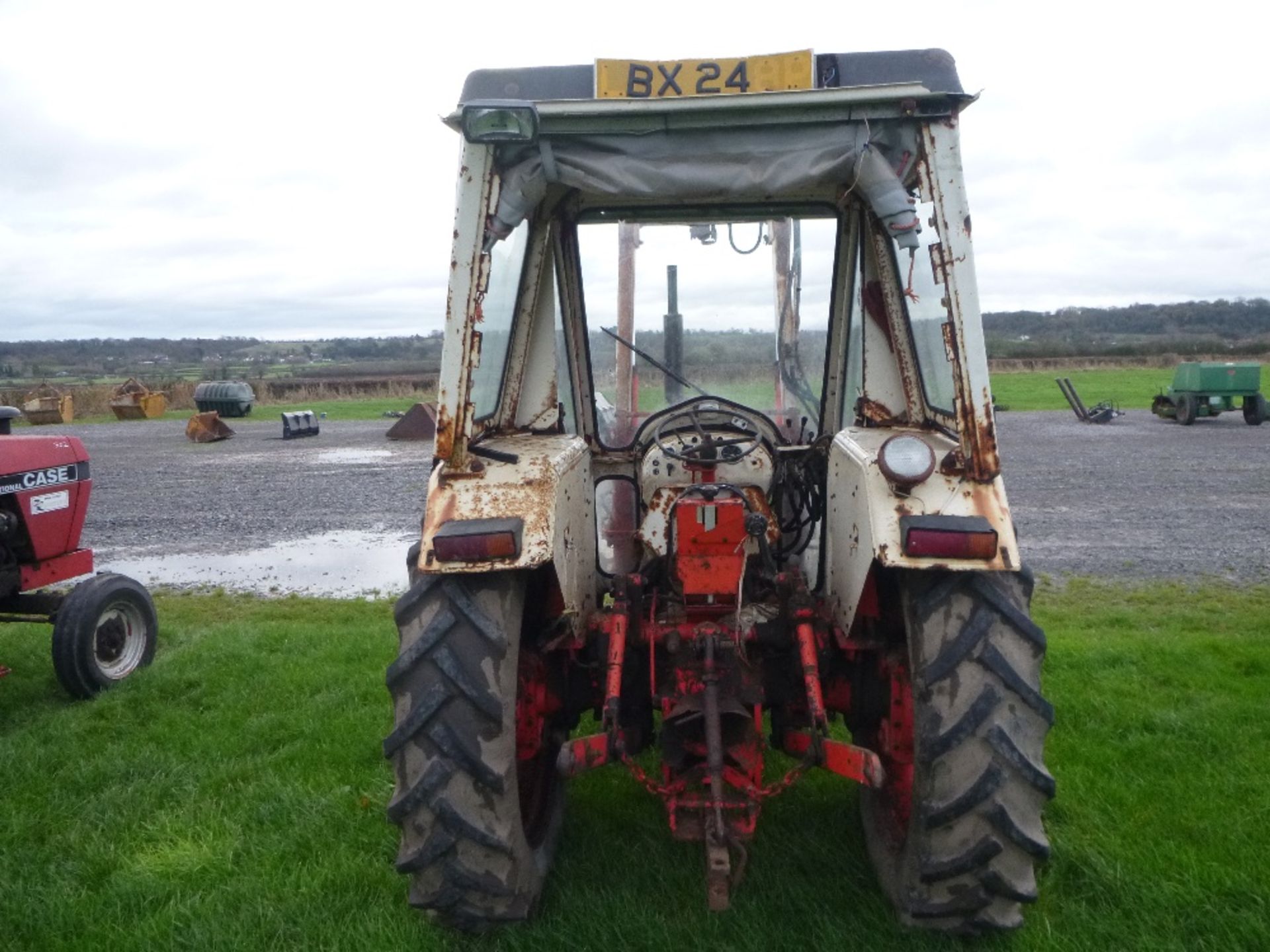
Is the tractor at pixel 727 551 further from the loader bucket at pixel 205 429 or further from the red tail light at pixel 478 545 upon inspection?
the loader bucket at pixel 205 429

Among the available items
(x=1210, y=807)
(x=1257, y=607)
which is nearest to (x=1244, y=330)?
(x=1257, y=607)

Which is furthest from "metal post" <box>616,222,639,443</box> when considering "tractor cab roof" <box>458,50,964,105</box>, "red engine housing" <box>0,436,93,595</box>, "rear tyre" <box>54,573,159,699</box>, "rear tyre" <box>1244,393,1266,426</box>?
"rear tyre" <box>1244,393,1266,426</box>

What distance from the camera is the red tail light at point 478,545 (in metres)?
2.68

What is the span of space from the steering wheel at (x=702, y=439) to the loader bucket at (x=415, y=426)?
743 inches

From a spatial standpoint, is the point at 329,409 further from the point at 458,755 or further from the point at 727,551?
the point at 458,755

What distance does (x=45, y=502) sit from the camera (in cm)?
573

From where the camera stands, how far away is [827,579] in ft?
11.5

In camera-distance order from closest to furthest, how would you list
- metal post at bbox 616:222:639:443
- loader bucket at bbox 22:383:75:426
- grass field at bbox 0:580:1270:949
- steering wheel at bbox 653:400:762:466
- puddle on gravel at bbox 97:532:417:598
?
grass field at bbox 0:580:1270:949
steering wheel at bbox 653:400:762:466
metal post at bbox 616:222:639:443
puddle on gravel at bbox 97:532:417:598
loader bucket at bbox 22:383:75:426

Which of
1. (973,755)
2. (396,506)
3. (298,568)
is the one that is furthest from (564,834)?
(396,506)

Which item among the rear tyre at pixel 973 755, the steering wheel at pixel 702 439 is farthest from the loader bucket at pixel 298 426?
the rear tyre at pixel 973 755

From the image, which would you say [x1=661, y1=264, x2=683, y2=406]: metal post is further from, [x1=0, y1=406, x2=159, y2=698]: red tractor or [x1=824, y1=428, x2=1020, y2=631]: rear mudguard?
[x1=0, y1=406, x2=159, y2=698]: red tractor

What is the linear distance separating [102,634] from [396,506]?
22.3 ft

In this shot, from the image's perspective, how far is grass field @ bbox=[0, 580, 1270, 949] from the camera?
2.96 metres

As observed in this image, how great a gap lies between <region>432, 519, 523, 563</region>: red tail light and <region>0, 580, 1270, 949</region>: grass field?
3.52 ft
